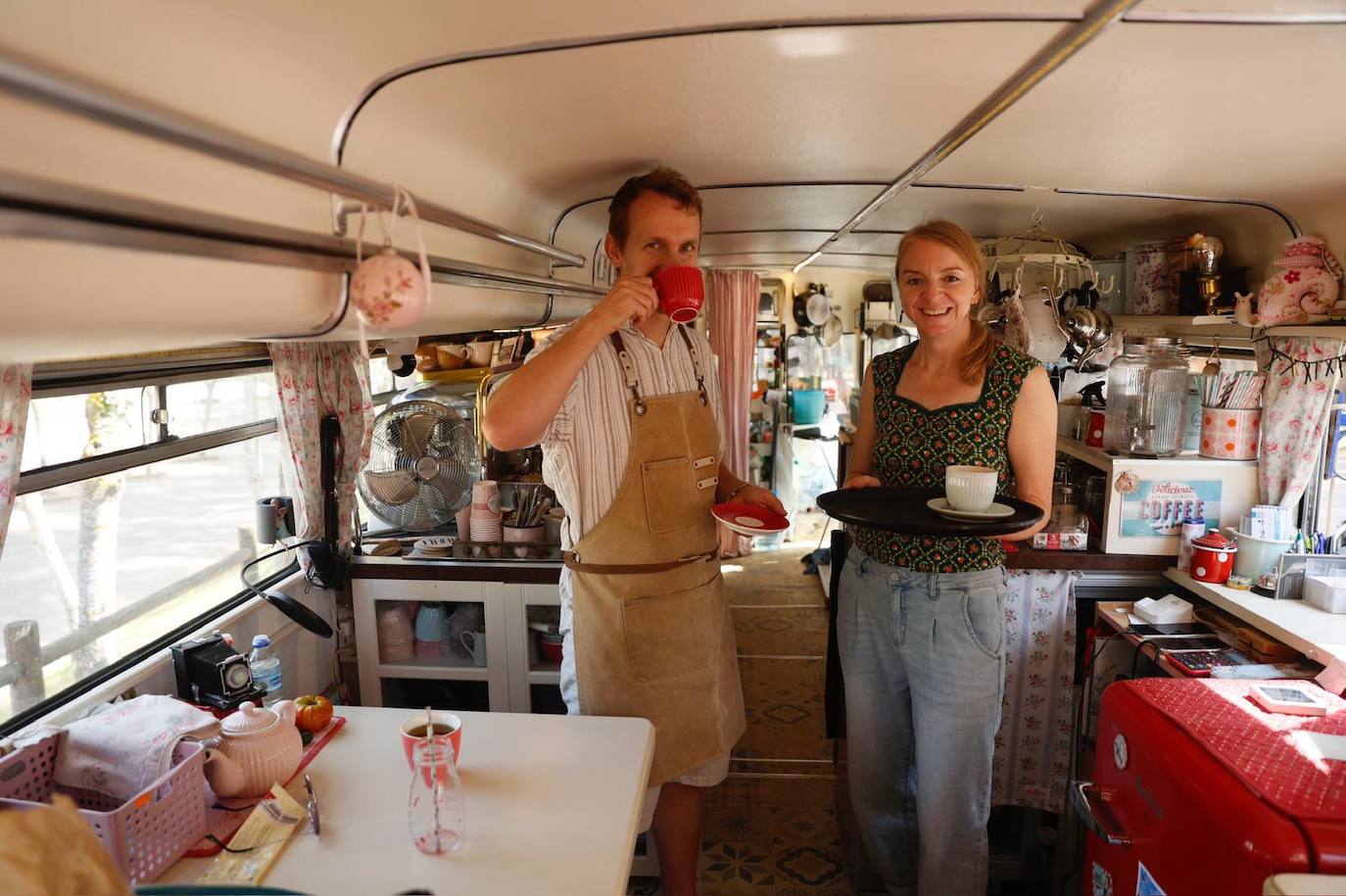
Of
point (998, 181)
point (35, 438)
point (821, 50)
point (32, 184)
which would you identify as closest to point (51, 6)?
point (32, 184)

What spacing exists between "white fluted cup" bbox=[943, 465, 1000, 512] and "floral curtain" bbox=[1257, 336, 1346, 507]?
4.50 ft

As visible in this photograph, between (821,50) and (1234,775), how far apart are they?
1611mm

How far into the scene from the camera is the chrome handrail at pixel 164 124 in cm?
72

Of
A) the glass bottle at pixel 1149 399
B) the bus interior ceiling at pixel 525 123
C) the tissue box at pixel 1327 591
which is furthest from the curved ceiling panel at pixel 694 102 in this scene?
the tissue box at pixel 1327 591

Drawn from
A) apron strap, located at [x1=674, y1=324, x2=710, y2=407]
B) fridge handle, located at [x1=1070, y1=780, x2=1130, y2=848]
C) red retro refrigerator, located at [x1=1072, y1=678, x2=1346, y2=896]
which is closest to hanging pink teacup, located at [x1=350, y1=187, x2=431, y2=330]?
apron strap, located at [x1=674, y1=324, x2=710, y2=407]

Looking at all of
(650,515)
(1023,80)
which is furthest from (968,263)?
(650,515)

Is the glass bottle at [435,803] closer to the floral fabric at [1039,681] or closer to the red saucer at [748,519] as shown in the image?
the red saucer at [748,519]

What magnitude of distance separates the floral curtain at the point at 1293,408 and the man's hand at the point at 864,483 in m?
1.43

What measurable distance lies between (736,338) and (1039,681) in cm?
380

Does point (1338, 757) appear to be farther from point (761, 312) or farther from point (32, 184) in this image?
point (761, 312)

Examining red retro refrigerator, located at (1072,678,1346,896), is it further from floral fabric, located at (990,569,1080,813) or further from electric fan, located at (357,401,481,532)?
electric fan, located at (357,401,481,532)

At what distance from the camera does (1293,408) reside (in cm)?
268

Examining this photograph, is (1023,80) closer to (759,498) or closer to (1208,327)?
(759,498)

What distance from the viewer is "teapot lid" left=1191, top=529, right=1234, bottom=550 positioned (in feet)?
9.01
